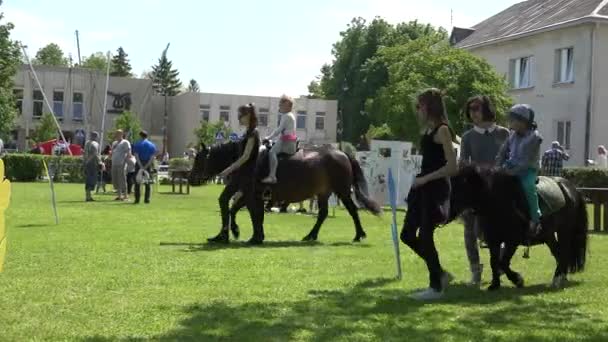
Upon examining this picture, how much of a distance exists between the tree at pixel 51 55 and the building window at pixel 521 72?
107785 millimetres

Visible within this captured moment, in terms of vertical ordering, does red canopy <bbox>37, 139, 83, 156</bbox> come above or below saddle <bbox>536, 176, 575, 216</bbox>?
above

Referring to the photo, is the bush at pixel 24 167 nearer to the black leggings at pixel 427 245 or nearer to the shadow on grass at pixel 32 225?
the shadow on grass at pixel 32 225

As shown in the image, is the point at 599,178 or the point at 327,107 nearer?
the point at 599,178

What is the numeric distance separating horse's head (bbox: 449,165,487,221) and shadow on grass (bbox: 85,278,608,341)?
0.83m

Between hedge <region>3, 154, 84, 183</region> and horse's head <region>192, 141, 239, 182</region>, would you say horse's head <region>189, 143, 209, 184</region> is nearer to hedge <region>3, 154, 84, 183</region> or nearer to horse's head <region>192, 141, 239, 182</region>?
horse's head <region>192, 141, 239, 182</region>

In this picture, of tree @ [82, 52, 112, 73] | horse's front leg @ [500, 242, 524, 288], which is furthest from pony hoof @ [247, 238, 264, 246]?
tree @ [82, 52, 112, 73]

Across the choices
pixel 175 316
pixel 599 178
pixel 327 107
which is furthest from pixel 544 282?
pixel 327 107

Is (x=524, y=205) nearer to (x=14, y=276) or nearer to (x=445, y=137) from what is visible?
(x=445, y=137)

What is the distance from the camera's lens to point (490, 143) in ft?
28.6

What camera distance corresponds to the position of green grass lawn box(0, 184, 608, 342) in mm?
6098

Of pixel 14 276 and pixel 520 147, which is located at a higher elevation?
pixel 520 147

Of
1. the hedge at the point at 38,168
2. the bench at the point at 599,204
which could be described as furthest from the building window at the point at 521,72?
the bench at the point at 599,204

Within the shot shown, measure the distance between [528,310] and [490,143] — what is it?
2155 millimetres

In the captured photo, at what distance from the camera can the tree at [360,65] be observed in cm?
7806
